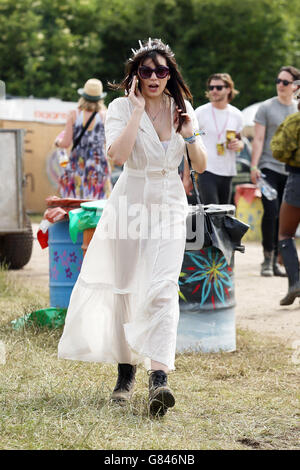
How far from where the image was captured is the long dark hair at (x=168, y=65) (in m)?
4.85

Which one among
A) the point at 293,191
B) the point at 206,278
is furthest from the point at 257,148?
the point at 206,278

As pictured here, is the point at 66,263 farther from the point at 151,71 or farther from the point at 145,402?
the point at 151,71

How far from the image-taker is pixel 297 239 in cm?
1534

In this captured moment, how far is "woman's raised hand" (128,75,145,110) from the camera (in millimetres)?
4672

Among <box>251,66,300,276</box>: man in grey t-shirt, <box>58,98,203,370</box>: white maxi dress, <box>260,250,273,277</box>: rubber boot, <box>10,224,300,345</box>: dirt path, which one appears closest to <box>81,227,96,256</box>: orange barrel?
<box>58,98,203,370</box>: white maxi dress

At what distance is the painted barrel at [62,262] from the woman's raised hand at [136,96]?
7.50 feet

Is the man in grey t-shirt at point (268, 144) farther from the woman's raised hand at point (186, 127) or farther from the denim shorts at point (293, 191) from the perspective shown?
the woman's raised hand at point (186, 127)

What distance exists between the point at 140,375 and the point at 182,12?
26.3 m

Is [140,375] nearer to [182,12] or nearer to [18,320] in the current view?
[18,320]

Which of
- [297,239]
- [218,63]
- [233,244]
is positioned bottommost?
[297,239]

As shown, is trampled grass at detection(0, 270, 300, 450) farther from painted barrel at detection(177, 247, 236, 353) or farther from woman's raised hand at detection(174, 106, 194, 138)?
woman's raised hand at detection(174, 106, 194, 138)

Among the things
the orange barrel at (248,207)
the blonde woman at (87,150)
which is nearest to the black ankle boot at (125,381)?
the blonde woman at (87,150)

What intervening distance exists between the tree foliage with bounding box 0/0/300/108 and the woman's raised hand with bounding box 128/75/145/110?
80.5 feet
